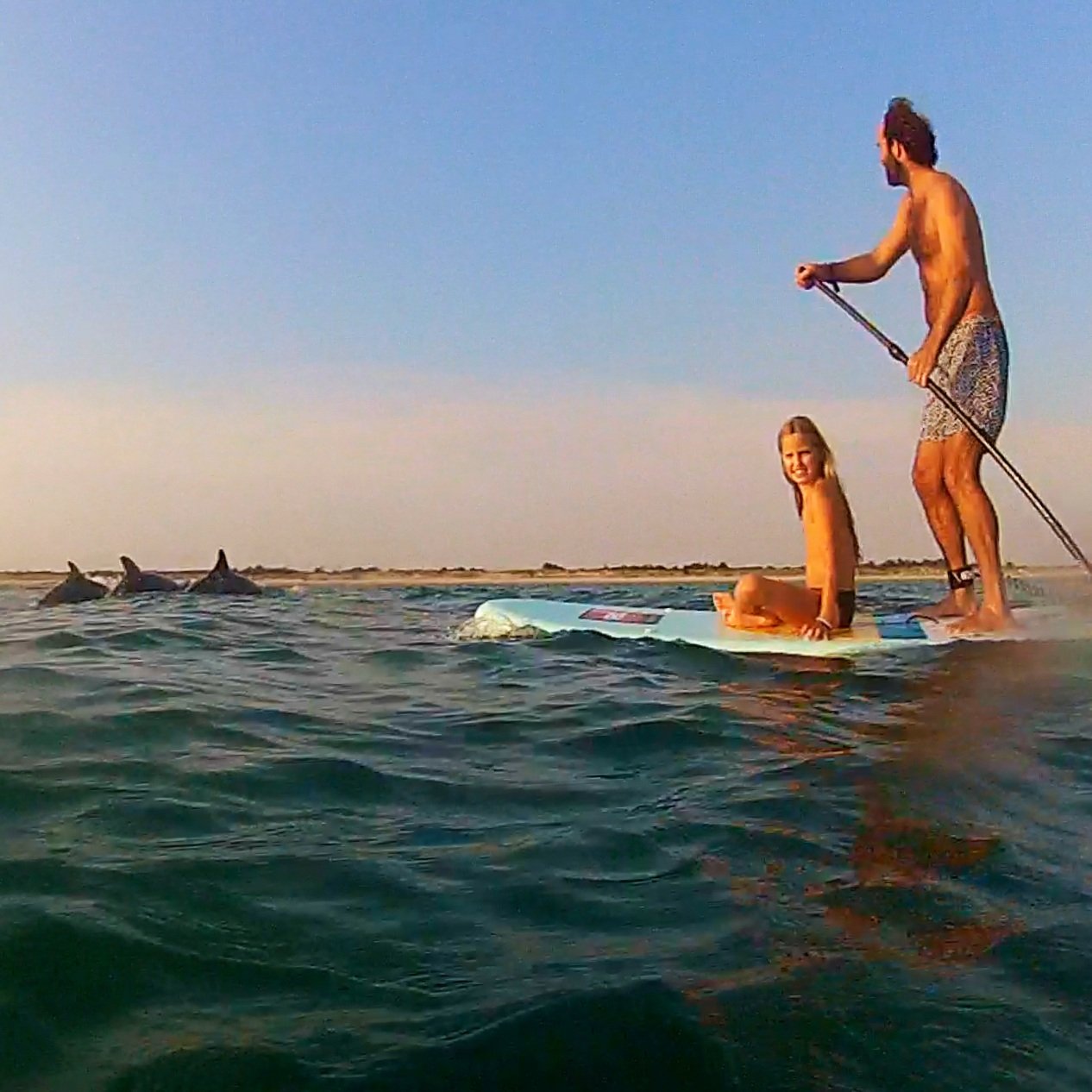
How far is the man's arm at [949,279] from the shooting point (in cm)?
696

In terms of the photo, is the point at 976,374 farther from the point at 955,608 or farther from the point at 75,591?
the point at 75,591

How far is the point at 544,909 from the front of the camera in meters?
2.40

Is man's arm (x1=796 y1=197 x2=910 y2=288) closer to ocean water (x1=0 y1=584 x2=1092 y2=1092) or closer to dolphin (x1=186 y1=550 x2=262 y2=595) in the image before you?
ocean water (x1=0 y1=584 x2=1092 y2=1092)

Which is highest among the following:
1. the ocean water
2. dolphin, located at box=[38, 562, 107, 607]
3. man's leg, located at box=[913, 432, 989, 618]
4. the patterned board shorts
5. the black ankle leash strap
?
the patterned board shorts

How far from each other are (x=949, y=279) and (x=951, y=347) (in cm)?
41

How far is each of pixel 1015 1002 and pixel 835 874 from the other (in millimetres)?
666

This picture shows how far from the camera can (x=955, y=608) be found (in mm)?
7496

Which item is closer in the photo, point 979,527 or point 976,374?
point 979,527

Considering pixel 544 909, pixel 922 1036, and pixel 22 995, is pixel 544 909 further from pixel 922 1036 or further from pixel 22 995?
pixel 22 995

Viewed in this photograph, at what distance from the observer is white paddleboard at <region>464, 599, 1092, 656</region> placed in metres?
6.46

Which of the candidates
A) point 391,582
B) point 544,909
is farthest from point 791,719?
point 391,582

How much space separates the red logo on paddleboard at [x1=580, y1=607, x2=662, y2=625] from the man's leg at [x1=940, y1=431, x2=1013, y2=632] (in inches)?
76.0

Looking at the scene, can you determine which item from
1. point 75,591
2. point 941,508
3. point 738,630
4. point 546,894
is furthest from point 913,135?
point 75,591

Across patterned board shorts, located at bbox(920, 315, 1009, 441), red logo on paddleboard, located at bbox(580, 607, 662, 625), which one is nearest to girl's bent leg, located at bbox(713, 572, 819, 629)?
red logo on paddleboard, located at bbox(580, 607, 662, 625)
